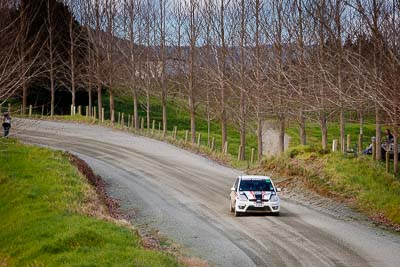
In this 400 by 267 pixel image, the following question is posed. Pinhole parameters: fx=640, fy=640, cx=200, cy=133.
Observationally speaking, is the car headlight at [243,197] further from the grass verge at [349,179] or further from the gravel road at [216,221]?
the grass verge at [349,179]

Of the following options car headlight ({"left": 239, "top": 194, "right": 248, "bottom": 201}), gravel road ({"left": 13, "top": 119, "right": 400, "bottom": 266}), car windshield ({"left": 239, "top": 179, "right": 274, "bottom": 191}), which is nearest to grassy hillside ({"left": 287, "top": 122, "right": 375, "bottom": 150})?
gravel road ({"left": 13, "top": 119, "right": 400, "bottom": 266})

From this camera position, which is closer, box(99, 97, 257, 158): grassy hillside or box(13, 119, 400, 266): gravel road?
box(13, 119, 400, 266): gravel road

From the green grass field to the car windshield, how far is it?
5942mm

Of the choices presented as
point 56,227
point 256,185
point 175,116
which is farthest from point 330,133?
point 56,227

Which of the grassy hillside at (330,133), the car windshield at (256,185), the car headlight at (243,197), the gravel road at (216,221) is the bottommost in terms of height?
the gravel road at (216,221)

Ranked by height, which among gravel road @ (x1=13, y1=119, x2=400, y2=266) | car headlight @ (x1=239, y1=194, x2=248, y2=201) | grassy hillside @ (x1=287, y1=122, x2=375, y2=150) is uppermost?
grassy hillside @ (x1=287, y1=122, x2=375, y2=150)

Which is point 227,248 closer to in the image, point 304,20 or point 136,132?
point 304,20

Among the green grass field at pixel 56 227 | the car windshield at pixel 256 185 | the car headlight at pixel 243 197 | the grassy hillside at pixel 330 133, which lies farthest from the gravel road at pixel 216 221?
the grassy hillside at pixel 330 133

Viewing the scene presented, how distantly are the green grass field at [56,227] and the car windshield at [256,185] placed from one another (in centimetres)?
594

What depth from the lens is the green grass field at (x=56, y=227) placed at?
15.1 m

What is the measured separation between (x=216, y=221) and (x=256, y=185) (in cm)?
276

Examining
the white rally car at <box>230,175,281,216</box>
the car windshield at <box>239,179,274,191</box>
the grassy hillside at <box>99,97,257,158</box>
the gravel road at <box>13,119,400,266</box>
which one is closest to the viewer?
the gravel road at <box>13,119,400,266</box>

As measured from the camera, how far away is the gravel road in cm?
1745

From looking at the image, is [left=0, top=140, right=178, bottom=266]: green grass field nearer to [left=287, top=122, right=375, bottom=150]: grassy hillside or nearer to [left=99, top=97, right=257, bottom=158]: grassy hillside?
[left=287, top=122, right=375, bottom=150]: grassy hillside
